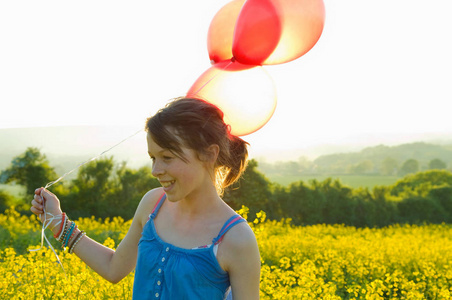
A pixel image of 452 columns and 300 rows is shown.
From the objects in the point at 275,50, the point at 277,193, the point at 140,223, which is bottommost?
the point at 277,193

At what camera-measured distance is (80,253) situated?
1930 mm

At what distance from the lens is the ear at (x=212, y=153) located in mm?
1636

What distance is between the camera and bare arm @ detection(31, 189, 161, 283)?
189cm

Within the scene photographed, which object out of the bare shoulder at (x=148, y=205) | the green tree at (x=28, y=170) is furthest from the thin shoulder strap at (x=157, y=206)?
the green tree at (x=28, y=170)

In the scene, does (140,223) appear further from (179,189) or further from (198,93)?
(198,93)

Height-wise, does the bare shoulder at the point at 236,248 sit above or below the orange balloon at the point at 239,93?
below

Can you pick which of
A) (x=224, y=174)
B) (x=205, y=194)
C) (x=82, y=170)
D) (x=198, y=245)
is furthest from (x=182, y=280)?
(x=82, y=170)

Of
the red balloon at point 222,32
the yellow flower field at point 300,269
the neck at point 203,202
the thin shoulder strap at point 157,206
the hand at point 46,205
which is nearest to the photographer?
the neck at point 203,202

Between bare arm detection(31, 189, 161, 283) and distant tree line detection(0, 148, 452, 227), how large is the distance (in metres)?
6.51

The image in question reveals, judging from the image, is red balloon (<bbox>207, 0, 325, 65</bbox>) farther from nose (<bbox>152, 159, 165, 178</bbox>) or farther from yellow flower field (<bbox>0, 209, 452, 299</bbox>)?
yellow flower field (<bbox>0, 209, 452, 299</bbox>)

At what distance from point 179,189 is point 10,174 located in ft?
28.6

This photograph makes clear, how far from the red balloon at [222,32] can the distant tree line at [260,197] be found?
20.6 feet

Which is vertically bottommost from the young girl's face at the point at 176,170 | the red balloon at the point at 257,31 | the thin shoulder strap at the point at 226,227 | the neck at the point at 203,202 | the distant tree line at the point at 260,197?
the distant tree line at the point at 260,197

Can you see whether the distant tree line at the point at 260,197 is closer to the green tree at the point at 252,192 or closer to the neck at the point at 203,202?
the green tree at the point at 252,192
